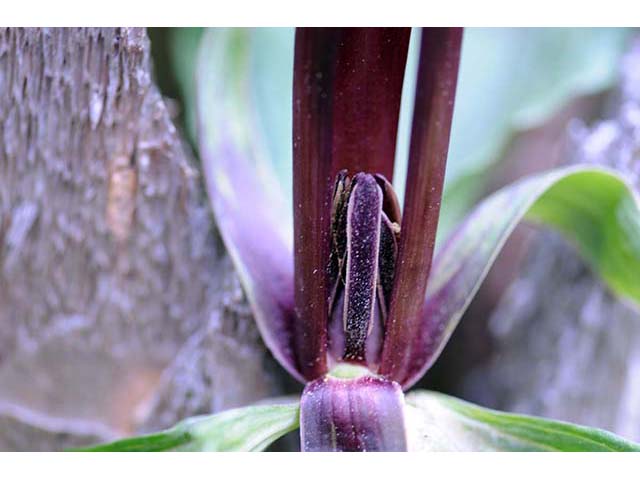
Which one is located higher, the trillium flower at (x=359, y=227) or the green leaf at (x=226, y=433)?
the trillium flower at (x=359, y=227)

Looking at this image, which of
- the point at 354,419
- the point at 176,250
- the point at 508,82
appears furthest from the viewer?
the point at 508,82

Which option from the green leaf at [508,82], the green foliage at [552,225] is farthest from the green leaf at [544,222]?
the green leaf at [508,82]

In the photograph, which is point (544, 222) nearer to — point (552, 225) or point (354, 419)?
point (552, 225)

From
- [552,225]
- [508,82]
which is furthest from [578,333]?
[508,82]

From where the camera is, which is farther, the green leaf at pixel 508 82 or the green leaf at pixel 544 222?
the green leaf at pixel 508 82

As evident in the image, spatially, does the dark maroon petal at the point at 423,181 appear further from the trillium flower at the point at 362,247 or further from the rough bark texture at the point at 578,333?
the rough bark texture at the point at 578,333
